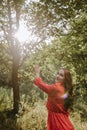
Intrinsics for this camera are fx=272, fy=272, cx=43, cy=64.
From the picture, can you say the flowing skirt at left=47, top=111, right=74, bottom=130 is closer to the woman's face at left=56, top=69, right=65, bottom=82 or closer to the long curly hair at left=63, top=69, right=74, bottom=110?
the long curly hair at left=63, top=69, right=74, bottom=110

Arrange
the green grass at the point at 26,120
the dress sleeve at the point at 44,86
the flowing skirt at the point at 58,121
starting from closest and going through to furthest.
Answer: the dress sleeve at the point at 44,86
the flowing skirt at the point at 58,121
the green grass at the point at 26,120

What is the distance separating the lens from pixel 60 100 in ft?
15.0

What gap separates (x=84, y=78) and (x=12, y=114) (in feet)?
15.2

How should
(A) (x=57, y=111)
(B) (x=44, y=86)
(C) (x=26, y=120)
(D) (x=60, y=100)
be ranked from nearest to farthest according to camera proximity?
(B) (x=44, y=86) → (D) (x=60, y=100) → (A) (x=57, y=111) → (C) (x=26, y=120)

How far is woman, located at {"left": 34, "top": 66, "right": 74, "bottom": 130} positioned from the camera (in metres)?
4.45

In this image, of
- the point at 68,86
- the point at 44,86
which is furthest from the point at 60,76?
the point at 44,86

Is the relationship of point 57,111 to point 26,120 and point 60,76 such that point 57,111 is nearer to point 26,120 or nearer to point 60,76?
point 60,76

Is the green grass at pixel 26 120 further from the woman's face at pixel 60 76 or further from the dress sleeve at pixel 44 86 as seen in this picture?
the dress sleeve at pixel 44 86

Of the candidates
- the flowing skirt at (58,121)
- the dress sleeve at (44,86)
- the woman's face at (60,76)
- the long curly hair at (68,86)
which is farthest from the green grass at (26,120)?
the dress sleeve at (44,86)

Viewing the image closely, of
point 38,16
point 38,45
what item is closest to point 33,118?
point 38,45

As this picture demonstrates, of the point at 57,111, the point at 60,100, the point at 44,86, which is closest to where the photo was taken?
the point at 44,86

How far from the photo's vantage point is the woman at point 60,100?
4.45 m

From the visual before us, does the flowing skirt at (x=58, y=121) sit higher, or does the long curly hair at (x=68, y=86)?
the long curly hair at (x=68, y=86)

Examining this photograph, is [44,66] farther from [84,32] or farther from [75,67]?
[84,32]
